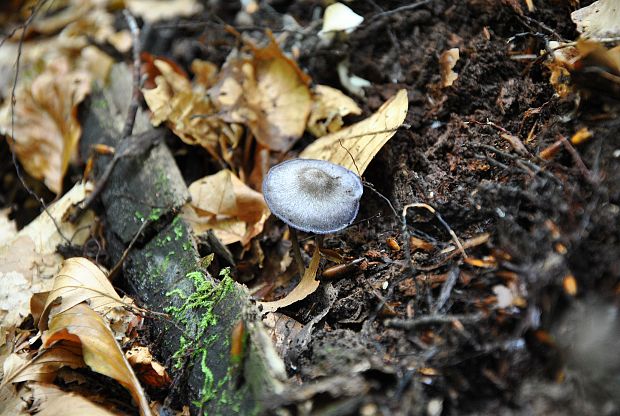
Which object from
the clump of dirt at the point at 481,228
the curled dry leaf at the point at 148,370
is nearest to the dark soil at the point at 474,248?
the clump of dirt at the point at 481,228

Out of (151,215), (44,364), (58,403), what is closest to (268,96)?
(151,215)

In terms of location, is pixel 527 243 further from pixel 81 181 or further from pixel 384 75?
pixel 81 181

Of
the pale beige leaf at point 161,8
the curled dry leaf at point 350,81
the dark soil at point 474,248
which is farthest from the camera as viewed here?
the pale beige leaf at point 161,8

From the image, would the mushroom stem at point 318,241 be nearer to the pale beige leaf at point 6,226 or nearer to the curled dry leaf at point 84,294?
the curled dry leaf at point 84,294

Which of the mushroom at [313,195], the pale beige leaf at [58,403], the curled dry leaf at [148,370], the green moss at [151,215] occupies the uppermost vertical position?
the mushroom at [313,195]

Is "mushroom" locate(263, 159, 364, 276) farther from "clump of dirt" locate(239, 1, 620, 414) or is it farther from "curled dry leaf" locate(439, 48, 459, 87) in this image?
"curled dry leaf" locate(439, 48, 459, 87)

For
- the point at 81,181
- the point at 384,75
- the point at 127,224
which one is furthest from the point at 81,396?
the point at 384,75
